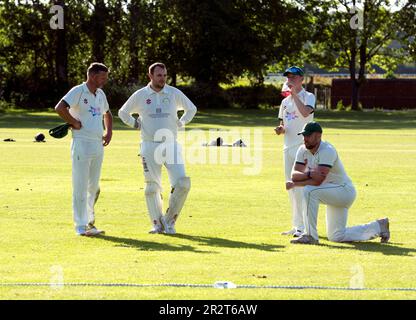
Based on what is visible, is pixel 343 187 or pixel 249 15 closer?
pixel 343 187

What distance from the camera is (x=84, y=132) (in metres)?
14.0

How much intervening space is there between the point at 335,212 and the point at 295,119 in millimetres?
1587

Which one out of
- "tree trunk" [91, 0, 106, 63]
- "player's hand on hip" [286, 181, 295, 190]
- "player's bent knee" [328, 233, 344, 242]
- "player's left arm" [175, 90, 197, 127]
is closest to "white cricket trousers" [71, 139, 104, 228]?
"player's left arm" [175, 90, 197, 127]

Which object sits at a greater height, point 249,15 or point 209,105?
point 249,15

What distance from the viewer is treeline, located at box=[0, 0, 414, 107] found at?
6662cm

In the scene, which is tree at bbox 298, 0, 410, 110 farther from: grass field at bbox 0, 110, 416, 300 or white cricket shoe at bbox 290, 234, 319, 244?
white cricket shoe at bbox 290, 234, 319, 244

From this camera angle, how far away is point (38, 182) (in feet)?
68.9

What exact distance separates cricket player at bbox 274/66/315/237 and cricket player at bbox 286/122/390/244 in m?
0.94

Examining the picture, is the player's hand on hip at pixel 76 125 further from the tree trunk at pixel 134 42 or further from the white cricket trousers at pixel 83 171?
the tree trunk at pixel 134 42
